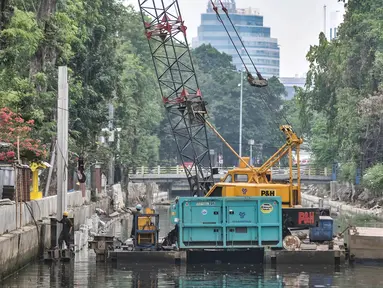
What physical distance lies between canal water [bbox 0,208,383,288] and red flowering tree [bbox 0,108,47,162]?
509cm

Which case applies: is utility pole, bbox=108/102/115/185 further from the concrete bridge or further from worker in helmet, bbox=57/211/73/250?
worker in helmet, bbox=57/211/73/250

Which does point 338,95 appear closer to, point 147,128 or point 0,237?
point 147,128

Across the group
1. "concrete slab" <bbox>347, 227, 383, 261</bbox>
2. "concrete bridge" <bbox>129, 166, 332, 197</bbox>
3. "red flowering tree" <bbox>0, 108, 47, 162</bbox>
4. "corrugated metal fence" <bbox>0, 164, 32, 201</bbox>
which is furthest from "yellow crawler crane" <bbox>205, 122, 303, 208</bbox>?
"concrete bridge" <bbox>129, 166, 332, 197</bbox>

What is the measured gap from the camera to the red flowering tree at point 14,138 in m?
44.6

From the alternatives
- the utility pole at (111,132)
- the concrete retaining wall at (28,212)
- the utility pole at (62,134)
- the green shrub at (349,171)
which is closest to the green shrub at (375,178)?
the green shrub at (349,171)

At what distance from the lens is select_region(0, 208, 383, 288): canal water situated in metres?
37.1

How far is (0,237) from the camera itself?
121 ft

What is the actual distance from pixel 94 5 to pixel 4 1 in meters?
26.1

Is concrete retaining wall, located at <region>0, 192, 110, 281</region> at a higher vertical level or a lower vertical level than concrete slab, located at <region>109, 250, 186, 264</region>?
higher

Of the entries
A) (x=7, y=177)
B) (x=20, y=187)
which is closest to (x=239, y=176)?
(x=7, y=177)

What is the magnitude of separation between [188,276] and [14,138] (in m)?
10.6

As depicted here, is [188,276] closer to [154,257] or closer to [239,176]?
[154,257]

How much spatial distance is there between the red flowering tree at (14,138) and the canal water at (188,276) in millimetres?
5089

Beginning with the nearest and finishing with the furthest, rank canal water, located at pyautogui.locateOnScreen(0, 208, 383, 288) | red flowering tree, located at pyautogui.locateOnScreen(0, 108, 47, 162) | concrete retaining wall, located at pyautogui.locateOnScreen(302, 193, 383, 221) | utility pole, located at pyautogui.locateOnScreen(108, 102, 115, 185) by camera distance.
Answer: canal water, located at pyautogui.locateOnScreen(0, 208, 383, 288), red flowering tree, located at pyautogui.locateOnScreen(0, 108, 47, 162), concrete retaining wall, located at pyautogui.locateOnScreen(302, 193, 383, 221), utility pole, located at pyautogui.locateOnScreen(108, 102, 115, 185)
